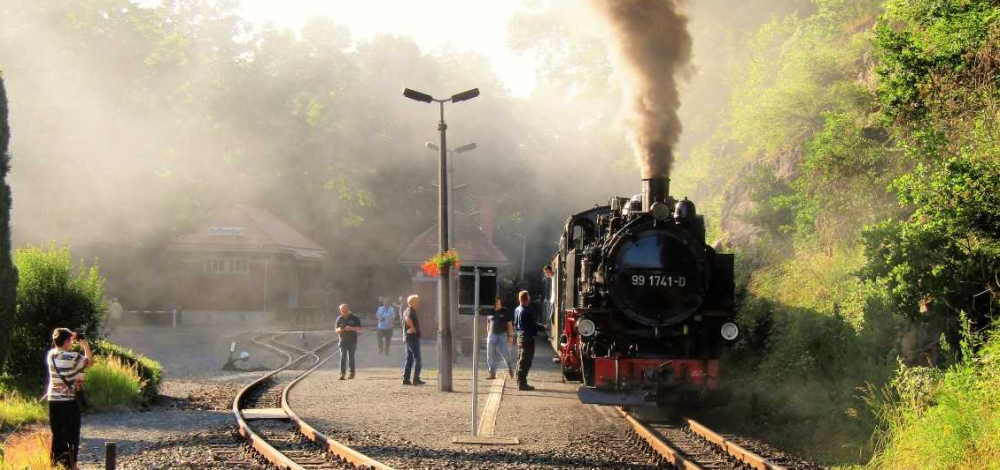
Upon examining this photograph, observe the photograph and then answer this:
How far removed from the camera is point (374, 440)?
11375mm

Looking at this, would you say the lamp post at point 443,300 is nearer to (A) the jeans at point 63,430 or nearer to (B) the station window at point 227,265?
(A) the jeans at point 63,430

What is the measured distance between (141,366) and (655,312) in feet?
28.2

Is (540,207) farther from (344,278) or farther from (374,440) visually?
(374,440)

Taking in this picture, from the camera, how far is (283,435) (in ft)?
39.4

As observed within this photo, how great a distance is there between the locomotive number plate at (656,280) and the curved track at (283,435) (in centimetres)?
413

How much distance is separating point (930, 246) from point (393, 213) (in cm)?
4317

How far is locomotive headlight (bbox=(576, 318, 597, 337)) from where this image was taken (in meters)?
12.1

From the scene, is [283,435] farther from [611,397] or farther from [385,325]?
[385,325]

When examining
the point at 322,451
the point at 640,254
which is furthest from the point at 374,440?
the point at 640,254

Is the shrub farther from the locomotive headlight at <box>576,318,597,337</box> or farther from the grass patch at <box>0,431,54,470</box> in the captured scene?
the locomotive headlight at <box>576,318,597,337</box>

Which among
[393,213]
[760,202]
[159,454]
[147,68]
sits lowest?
[159,454]

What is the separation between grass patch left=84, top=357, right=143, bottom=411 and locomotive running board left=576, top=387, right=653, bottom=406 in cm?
682

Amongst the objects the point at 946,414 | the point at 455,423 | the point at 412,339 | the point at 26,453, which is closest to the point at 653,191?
the point at 455,423

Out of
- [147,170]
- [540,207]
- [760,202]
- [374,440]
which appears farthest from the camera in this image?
[540,207]
